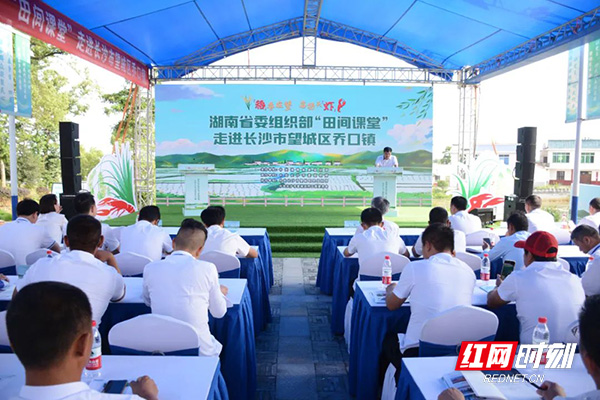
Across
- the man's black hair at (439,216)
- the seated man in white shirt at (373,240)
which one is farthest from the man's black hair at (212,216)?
the man's black hair at (439,216)

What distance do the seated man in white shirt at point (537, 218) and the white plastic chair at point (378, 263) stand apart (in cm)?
209

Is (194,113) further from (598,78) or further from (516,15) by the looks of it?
(598,78)

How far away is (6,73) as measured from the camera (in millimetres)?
4945

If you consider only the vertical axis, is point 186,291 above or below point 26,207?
below

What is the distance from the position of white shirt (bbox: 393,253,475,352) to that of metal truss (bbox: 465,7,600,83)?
203 inches

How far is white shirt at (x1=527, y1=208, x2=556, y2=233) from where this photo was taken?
468 centimetres

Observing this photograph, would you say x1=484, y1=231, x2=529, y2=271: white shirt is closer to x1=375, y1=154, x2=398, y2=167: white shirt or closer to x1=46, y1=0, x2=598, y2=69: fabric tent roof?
x1=46, y1=0, x2=598, y2=69: fabric tent roof

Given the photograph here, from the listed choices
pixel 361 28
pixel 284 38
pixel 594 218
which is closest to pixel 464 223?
pixel 594 218

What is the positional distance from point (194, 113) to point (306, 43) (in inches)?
114

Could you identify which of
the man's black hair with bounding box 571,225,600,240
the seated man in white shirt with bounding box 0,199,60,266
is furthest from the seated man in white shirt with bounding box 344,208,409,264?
the seated man in white shirt with bounding box 0,199,60,266

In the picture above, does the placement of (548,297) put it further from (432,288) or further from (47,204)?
(47,204)

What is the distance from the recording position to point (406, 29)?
344 inches

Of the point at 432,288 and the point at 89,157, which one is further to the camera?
the point at 89,157

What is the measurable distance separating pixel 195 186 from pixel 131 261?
5.27 metres
